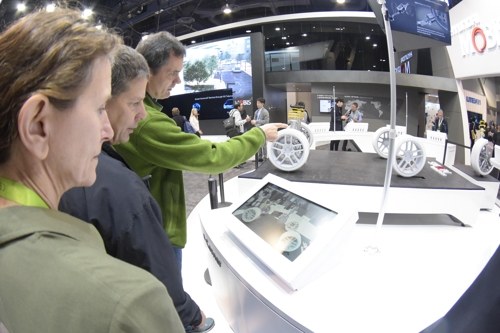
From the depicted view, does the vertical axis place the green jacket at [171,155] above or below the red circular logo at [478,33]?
below

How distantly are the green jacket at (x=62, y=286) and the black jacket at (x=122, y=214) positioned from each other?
36 centimetres

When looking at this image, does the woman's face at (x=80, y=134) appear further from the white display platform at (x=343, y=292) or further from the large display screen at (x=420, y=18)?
the large display screen at (x=420, y=18)

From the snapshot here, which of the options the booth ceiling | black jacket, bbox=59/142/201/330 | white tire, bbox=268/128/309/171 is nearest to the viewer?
black jacket, bbox=59/142/201/330

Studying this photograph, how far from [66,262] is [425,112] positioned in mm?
15638

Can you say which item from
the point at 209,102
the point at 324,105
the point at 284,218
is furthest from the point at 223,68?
the point at 284,218

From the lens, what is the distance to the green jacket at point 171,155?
1.20 m

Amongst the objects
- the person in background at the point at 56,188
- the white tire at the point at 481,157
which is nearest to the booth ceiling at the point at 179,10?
the white tire at the point at 481,157

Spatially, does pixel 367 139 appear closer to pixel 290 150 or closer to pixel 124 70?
pixel 290 150

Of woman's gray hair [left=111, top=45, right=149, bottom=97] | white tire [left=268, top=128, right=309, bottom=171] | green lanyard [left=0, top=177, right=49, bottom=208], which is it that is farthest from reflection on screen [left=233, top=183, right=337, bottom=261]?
white tire [left=268, top=128, right=309, bottom=171]

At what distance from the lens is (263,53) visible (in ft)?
40.7

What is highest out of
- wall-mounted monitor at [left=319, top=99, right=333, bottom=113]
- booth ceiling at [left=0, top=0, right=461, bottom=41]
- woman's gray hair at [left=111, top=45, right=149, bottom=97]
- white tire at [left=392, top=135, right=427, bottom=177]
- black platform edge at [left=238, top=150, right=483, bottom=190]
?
booth ceiling at [left=0, top=0, right=461, bottom=41]

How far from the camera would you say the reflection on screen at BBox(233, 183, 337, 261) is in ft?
4.04

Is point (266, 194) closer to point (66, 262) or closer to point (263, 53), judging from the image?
point (66, 262)

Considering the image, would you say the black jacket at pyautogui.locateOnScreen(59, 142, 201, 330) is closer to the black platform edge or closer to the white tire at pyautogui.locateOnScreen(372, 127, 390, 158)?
the black platform edge
